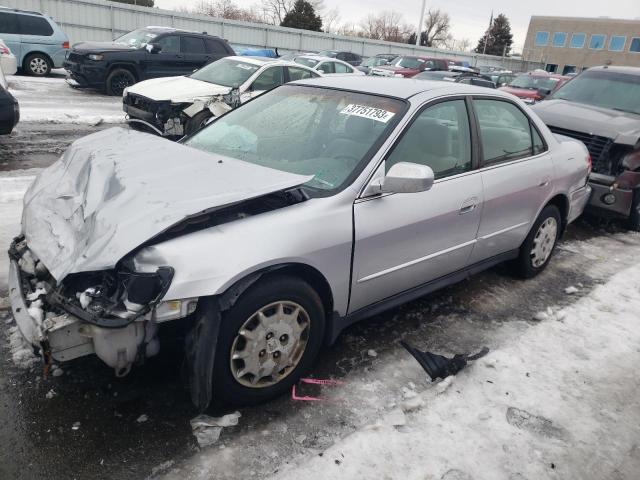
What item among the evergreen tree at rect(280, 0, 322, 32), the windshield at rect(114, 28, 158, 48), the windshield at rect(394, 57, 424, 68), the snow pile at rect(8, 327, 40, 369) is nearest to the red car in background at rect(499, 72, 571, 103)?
the windshield at rect(394, 57, 424, 68)

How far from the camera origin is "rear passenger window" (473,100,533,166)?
3889 mm

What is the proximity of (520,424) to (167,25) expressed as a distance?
2859cm

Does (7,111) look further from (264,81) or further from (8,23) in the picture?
(8,23)

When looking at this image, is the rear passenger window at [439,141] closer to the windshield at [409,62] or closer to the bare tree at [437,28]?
the windshield at [409,62]

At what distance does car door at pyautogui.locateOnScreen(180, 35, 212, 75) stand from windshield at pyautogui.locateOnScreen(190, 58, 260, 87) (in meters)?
Answer: 3.96

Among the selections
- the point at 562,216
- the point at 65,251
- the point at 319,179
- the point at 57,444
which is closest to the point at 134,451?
the point at 57,444

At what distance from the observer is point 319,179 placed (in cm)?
309

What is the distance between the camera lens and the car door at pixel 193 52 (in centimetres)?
1392

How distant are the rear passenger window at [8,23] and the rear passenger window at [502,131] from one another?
1499cm

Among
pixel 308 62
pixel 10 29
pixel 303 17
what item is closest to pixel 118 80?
pixel 10 29

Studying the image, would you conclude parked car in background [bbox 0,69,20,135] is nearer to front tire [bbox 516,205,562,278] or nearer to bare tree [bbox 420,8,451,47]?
front tire [bbox 516,205,562,278]

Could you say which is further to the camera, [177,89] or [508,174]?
[177,89]

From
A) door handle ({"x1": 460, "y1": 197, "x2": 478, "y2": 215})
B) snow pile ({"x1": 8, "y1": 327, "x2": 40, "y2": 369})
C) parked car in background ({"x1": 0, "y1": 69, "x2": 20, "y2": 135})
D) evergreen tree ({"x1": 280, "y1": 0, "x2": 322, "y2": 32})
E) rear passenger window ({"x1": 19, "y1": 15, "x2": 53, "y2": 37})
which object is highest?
evergreen tree ({"x1": 280, "y1": 0, "x2": 322, "y2": 32})

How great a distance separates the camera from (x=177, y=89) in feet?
29.8
